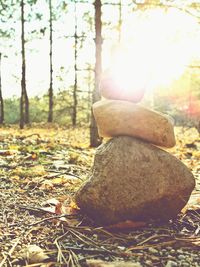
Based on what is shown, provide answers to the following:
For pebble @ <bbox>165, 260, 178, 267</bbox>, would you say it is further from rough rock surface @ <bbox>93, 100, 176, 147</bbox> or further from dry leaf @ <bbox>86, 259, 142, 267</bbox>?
rough rock surface @ <bbox>93, 100, 176, 147</bbox>

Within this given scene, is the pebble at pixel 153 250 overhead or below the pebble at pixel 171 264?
below

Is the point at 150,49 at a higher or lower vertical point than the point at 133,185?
higher

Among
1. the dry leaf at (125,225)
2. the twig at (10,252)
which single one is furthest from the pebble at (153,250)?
the twig at (10,252)

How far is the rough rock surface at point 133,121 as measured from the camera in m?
3.56

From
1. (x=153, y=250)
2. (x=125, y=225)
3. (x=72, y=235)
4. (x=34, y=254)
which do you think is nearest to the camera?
(x=34, y=254)

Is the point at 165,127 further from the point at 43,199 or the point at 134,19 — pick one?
the point at 134,19

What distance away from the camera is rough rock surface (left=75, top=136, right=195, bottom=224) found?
11.0 ft

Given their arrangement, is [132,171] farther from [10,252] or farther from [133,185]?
[10,252]

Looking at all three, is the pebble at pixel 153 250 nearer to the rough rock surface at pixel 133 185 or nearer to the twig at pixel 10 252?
the rough rock surface at pixel 133 185

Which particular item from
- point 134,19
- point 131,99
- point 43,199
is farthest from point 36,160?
point 134,19

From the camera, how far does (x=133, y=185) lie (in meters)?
3.36

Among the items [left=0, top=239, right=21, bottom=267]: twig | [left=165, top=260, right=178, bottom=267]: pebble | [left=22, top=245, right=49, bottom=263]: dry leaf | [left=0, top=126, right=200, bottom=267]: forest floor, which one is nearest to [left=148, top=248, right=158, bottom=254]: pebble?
[left=0, top=126, right=200, bottom=267]: forest floor

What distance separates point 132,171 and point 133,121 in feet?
1.57

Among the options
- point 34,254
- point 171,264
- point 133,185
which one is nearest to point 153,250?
point 171,264
